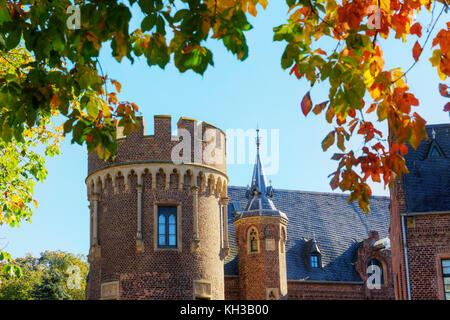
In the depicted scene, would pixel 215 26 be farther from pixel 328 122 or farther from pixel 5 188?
pixel 5 188

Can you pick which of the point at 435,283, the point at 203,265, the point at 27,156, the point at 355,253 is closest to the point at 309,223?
the point at 355,253

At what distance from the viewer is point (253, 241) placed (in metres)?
31.2

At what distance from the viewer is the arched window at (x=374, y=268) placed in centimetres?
3450

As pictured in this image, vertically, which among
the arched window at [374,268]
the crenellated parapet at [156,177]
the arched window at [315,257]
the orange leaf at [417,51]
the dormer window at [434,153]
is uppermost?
the dormer window at [434,153]

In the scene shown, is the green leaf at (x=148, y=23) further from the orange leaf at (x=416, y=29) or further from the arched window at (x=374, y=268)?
the arched window at (x=374, y=268)

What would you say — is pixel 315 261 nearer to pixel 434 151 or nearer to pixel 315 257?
pixel 315 257

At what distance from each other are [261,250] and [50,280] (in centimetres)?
1987

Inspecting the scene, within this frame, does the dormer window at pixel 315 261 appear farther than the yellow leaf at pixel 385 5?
Yes

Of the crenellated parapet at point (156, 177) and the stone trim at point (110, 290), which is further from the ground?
the crenellated parapet at point (156, 177)

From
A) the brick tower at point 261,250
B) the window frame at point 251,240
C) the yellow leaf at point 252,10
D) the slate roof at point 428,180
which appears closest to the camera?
the yellow leaf at point 252,10

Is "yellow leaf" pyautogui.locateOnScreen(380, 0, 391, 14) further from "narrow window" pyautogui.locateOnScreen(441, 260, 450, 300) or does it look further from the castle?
the castle

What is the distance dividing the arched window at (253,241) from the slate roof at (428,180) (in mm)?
8839

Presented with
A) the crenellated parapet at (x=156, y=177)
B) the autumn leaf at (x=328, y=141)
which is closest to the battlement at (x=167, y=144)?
the crenellated parapet at (x=156, y=177)

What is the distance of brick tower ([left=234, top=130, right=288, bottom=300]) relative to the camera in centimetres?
3027
